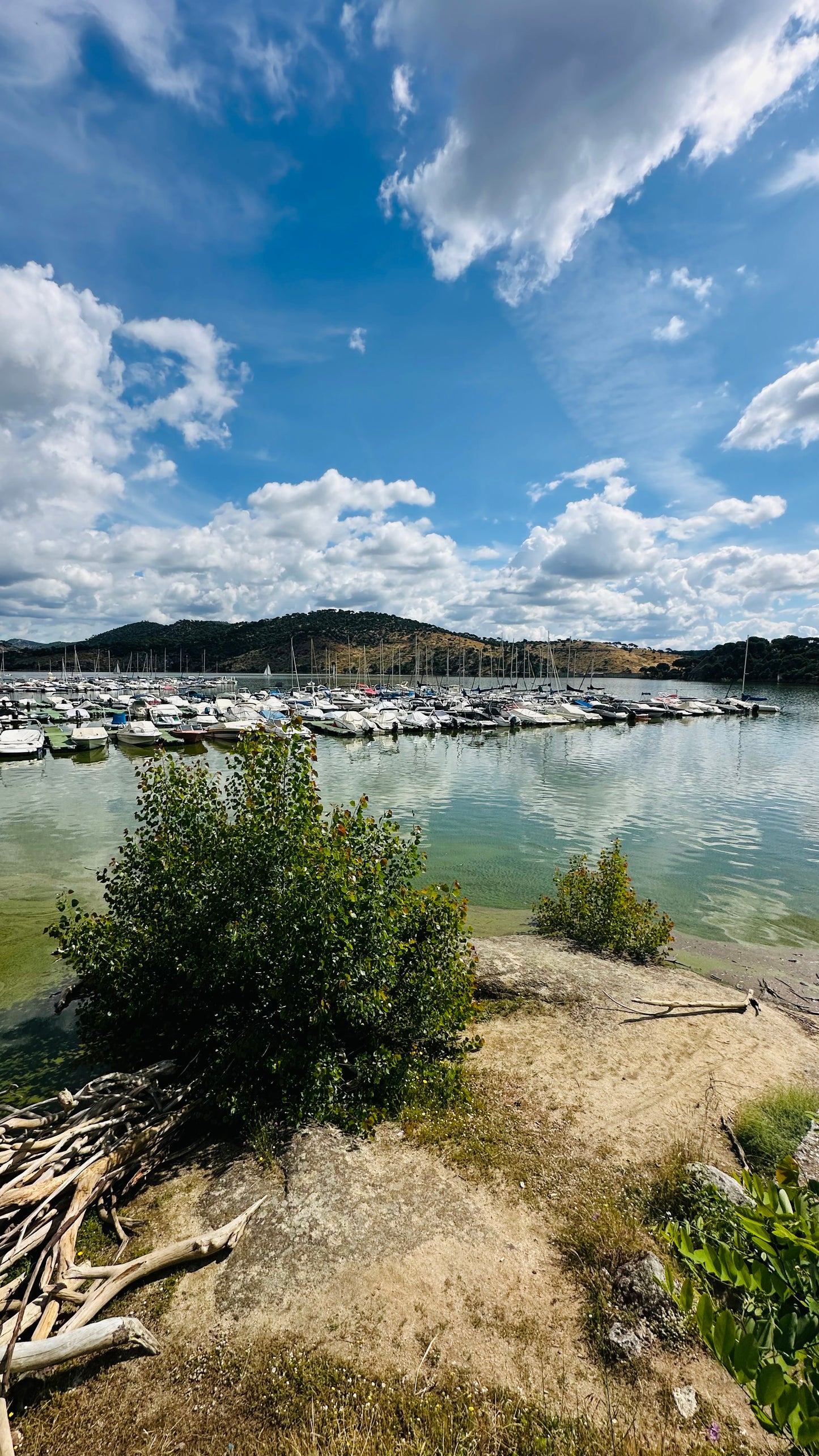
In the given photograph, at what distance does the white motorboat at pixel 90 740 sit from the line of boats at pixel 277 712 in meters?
0.09

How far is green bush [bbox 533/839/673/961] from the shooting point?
50.0 ft

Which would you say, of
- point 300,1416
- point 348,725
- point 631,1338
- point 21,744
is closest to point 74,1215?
point 300,1416

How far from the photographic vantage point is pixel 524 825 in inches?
1254

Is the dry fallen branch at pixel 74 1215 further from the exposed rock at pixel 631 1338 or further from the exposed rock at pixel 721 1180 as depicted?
the exposed rock at pixel 721 1180

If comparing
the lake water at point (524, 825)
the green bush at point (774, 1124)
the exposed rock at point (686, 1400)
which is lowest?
the lake water at point (524, 825)

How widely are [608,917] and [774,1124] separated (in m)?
7.69

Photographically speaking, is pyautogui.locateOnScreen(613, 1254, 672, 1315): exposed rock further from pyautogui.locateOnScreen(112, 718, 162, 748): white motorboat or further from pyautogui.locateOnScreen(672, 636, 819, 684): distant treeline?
pyautogui.locateOnScreen(672, 636, 819, 684): distant treeline

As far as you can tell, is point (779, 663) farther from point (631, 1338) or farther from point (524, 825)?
point (631, 1338)

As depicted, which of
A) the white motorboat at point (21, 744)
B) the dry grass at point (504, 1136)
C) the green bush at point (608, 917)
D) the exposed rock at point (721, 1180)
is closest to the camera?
the exposed rock at point (721, 1180)

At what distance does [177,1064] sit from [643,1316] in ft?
21.3

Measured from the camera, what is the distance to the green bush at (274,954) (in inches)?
323

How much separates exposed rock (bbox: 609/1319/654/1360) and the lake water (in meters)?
9.87

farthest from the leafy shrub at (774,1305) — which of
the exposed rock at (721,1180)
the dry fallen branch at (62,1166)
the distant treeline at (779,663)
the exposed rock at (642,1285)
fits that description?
the distant treeline at (779,663)

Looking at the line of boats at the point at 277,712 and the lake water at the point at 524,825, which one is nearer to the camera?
the lake water at the point at 524,825
